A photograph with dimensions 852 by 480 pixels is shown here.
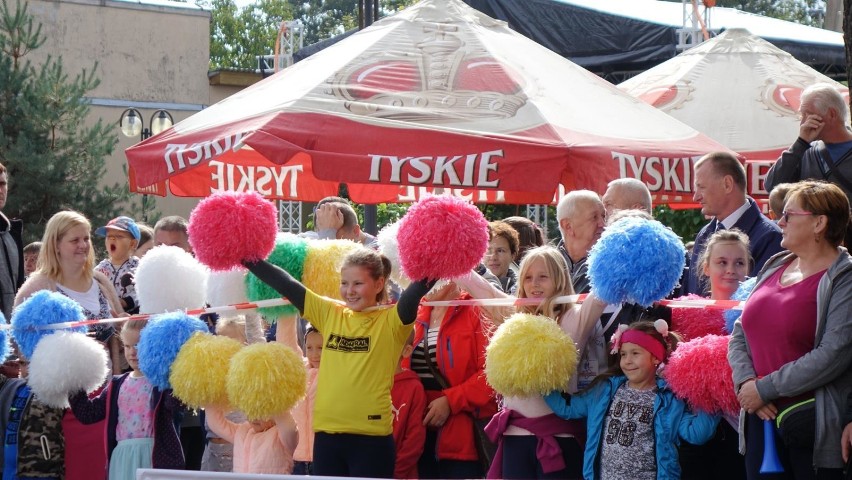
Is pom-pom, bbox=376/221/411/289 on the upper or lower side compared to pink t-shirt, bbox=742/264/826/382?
upper

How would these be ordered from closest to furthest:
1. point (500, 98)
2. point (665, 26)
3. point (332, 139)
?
point (332, 139) → point (500, 98) → point (665, 26)

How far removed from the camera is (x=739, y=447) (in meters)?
3.93

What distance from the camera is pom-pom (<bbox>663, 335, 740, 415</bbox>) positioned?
395 centimetres

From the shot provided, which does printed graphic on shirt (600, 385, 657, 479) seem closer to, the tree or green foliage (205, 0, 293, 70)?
the tree

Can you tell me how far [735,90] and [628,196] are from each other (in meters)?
4.55

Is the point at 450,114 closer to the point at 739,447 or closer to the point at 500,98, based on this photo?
the point at 500,98

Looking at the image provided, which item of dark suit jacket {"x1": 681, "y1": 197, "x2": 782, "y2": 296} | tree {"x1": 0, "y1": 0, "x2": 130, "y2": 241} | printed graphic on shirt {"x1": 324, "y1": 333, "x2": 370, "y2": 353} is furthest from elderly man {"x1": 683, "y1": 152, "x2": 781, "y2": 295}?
tree {"x1": 0, "y1": 0, "x2": 130, "y2": 241}

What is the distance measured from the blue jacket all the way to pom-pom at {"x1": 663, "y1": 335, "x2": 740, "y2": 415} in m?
0.06

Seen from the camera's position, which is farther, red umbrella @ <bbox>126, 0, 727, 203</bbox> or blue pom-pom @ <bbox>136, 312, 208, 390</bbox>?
red umbrella @ <bbox>126, 0, 727, 203</bbox>

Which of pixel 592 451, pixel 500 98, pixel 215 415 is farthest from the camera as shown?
pixel 500 98

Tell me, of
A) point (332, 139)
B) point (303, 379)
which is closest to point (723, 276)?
point (303, 379)

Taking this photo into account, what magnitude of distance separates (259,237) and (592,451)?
1550 mm

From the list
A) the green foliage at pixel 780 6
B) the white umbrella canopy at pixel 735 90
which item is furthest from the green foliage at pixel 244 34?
the white umbrella canopy at pixel 735 90

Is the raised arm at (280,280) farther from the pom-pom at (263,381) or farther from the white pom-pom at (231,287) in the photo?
the white pom-pom at (231,287)
